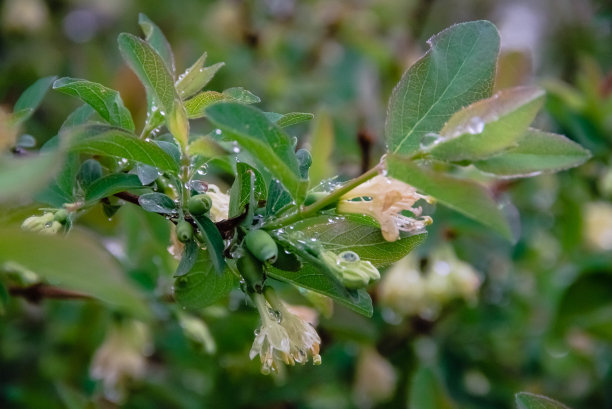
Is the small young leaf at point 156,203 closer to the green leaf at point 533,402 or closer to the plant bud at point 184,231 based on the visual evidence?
the plant bud at point 184,231

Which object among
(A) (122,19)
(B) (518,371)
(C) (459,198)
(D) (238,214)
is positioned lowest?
(B) (518,371)

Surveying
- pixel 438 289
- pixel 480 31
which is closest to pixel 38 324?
pixel 438 289

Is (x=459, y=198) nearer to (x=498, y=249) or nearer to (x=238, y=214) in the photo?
(x=238, y=214)

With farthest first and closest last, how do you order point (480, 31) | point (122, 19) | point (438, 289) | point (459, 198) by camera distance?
point (122, 19), point (438, 289), point (480, 31), point (459, 198)

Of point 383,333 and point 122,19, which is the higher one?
point 122,19

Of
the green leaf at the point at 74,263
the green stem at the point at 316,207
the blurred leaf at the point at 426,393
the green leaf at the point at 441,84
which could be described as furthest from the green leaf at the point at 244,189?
the blurred leaf at the point at 426,393

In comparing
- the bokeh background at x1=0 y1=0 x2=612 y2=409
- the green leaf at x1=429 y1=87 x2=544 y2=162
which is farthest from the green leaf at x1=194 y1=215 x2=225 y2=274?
the bokeh background at x1=0 y1=0 x2=612 y2=409
